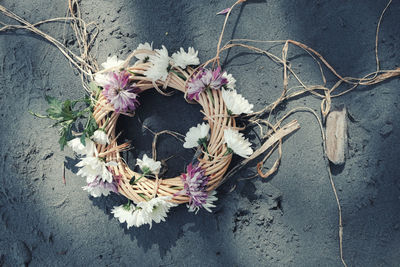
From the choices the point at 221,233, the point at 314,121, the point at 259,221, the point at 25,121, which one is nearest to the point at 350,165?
the point at 314,121

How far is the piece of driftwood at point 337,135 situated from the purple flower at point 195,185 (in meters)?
0.52

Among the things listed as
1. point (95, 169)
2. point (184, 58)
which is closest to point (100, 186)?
point (95, 169)

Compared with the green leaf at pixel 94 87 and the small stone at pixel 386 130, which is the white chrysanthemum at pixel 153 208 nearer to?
the green leaf at pixel 94 87

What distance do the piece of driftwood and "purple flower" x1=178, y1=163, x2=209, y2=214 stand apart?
520mm

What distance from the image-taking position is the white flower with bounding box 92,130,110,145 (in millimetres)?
1323

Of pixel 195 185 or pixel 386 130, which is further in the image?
pixel 386 130

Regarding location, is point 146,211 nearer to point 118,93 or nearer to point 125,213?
point 125,213

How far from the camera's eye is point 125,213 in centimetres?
136

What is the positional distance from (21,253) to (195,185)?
90cm

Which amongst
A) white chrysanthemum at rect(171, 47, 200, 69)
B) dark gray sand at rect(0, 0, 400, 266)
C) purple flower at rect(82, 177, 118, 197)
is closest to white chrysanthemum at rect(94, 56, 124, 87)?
dark gray sand at rect(0, 0, 400, 266)

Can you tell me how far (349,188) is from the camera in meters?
1.38

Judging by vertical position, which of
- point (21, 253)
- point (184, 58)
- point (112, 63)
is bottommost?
point (21, 253)

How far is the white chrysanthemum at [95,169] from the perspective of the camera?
129cm

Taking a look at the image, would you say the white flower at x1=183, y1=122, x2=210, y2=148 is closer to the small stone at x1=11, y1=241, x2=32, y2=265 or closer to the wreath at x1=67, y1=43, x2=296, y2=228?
the wreath at x1=67, y1=43, x2=296, y2=228
